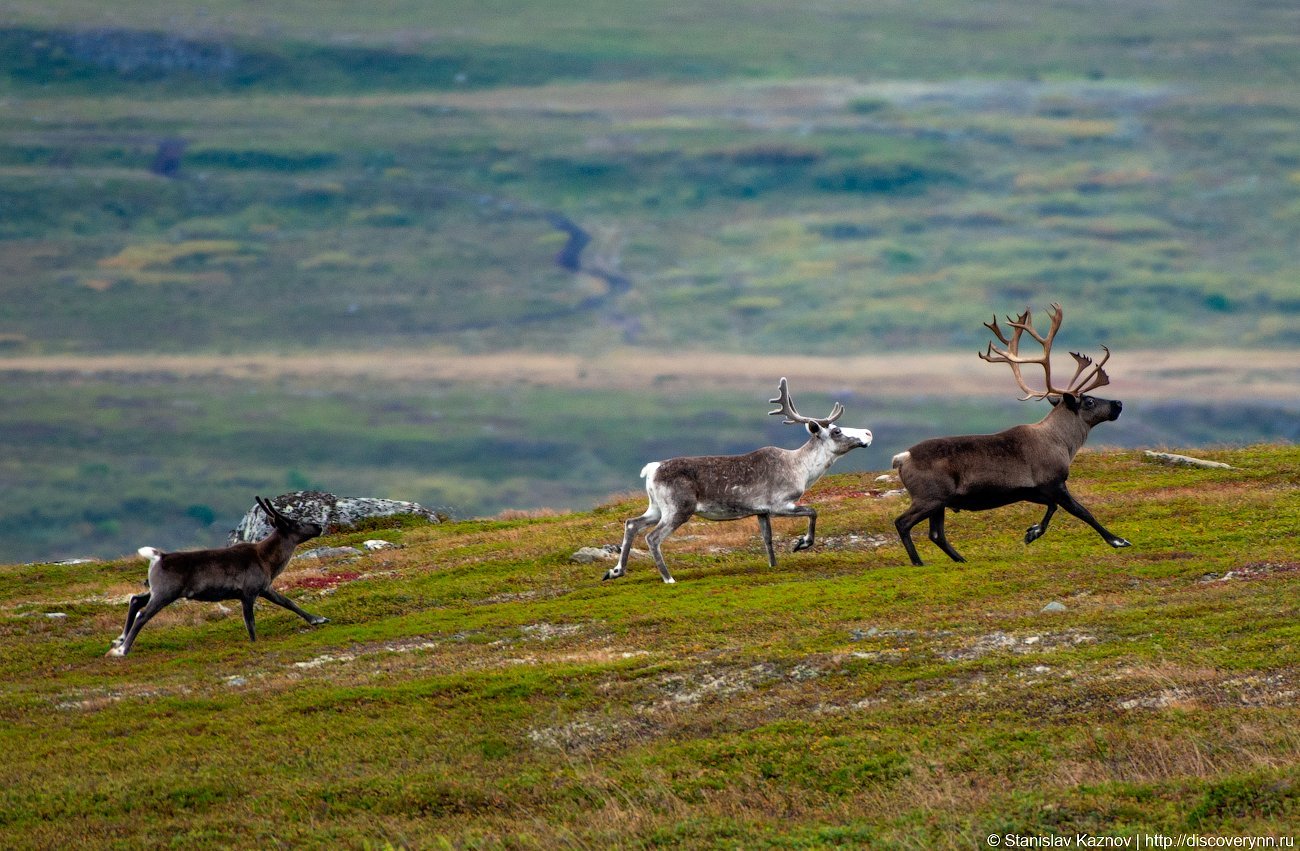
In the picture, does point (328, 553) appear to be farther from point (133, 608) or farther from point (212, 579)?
point (133, 608)

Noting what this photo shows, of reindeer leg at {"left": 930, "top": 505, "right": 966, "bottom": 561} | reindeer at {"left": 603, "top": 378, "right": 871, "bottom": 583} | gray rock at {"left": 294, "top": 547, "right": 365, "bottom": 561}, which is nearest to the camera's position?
reindeer leg at {"left": 930, "top": 505, "right": 966, "bottom": 561}

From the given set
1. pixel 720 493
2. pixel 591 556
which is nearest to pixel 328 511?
pixel 591 556

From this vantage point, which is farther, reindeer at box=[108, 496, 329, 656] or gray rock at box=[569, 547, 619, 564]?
gray rock at box=[569, 547, 619, 564]

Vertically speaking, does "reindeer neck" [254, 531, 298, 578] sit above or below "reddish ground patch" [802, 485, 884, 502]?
above

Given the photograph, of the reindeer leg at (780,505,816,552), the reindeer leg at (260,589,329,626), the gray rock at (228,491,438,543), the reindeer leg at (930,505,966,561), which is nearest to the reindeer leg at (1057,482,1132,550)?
the reindeer leg at (930,505,966,561)

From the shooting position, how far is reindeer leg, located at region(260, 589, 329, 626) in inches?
1069

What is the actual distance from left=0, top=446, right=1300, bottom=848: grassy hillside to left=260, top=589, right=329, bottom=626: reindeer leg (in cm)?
25

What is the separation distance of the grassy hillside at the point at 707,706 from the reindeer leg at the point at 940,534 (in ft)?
1.09

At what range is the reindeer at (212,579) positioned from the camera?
26.1 m

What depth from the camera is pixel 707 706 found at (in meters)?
20.8

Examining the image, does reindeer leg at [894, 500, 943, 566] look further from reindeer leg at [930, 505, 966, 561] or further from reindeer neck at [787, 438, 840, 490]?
reindeer neck at [787, 438, 840, 490]

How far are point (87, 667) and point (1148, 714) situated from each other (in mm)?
16185

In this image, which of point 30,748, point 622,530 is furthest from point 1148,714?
point 622,530

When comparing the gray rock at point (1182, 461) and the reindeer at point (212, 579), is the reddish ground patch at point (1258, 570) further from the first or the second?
the reindeer at point (212, 579)
